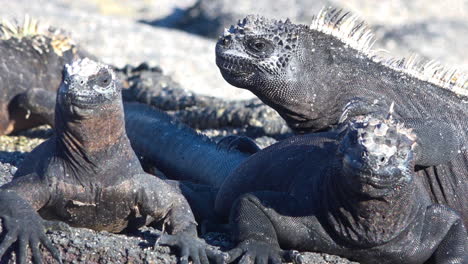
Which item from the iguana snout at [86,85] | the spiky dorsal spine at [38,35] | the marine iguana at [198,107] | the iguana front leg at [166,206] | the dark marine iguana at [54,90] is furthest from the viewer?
the spiky dorsal spine at [38,35]

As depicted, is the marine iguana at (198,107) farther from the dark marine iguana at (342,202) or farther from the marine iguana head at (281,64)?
the dark marine iguana at (342,202)

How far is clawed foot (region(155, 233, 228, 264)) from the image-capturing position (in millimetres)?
4531

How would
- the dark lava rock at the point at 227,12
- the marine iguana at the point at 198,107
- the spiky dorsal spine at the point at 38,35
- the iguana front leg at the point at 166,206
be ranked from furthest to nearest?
the dark lava rock at the point at 227,12 → the spiky dorsal spine at the point at 38,35 → the marine iguana at the point at 198,107 → the iguana front leg at the point at 166,206

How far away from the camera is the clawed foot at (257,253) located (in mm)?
4629

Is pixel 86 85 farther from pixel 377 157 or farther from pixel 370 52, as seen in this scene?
pixel 370 52

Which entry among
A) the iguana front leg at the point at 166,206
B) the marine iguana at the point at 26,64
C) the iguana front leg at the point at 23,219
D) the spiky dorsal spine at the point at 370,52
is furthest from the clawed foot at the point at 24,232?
the marine iguana at the point at 26,64

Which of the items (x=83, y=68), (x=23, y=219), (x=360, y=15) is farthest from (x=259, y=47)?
(x=360, y=15)

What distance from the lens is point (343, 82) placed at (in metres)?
5.73

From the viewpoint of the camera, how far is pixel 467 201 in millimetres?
Answer: 5555

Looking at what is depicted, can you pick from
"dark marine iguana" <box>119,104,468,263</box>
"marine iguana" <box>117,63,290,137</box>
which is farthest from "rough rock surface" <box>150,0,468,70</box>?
"dark marine iguana" <box>119,104,468,263</box>

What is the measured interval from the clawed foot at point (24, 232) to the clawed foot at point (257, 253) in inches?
32.0

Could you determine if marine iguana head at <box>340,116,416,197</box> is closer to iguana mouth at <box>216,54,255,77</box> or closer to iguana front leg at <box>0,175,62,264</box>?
iguana mouth at <box>216,54,255,77</box>

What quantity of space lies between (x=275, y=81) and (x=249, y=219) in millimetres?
959

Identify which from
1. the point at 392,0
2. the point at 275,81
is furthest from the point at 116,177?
the point at 392,0
